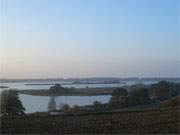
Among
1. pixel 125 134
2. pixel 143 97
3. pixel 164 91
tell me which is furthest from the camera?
pixel 164 91

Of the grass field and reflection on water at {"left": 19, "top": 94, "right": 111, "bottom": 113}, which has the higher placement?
the grass field

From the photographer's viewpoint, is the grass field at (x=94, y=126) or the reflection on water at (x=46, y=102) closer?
the grass field at (x=94, y=126)

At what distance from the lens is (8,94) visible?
2581cm

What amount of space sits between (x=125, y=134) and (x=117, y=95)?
27739 millimetres

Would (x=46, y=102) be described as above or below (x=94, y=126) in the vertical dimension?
below

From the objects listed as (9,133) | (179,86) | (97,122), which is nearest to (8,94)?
(97,122)

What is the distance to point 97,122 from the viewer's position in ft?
46.5

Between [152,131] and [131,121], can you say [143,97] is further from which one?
[152,131]

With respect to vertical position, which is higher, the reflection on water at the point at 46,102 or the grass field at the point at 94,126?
the grass field at the point at 94,126

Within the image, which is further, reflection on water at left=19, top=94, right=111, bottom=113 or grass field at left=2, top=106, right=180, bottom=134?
reflection on water at left=19, top=94, right=111, bottom=113

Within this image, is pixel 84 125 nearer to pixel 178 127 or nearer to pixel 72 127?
pixel 72 127

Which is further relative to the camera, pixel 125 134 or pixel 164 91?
pixel 164 91

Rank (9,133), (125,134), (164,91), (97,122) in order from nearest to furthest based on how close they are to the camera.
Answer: (125,134) → (9,133) → (97,122) → (164,91)

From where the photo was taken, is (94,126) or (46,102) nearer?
(94,126)
